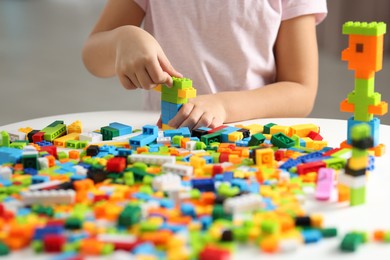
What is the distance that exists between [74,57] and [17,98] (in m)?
0.86

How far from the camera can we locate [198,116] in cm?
91

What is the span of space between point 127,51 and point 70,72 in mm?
2390

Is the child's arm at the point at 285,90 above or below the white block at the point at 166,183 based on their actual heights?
above

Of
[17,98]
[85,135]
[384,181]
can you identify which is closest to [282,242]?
→ [384,181]

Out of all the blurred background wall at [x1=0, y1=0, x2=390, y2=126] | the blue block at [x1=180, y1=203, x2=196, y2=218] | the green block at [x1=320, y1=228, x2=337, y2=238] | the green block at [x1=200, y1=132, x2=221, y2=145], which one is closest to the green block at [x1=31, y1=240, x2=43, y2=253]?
the blue block at [x1=180, y1=203, x2=196, y2=218]

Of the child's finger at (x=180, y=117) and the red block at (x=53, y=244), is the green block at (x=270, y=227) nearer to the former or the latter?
the red block at (x=53, y=244)

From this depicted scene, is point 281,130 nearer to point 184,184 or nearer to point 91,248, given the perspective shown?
point 184,184

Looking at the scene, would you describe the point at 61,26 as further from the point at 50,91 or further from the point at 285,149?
the point at 285,149

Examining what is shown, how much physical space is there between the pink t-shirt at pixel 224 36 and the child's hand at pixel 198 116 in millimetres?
244

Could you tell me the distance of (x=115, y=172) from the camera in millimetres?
690

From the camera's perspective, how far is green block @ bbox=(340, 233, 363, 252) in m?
0.53

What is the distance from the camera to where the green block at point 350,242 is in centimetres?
53

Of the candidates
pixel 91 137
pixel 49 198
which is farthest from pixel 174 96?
pixel 49 198

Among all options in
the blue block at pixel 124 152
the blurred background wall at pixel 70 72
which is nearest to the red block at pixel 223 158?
the blue block at pixel 124 152
